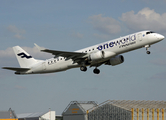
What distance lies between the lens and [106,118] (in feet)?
217

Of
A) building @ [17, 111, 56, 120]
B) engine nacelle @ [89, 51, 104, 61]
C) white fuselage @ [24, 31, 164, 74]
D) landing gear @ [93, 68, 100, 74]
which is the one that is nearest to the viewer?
white fuselage @ [24, 31, 164, 74]

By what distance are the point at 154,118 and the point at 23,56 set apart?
2720 centimetres

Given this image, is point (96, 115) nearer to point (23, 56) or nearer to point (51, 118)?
point (23, 56)

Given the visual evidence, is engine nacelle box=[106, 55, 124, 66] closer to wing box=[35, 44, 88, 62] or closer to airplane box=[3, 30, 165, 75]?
airplane box=[3, 30, 165, 75]

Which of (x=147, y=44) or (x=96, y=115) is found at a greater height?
(x=147, y=44)

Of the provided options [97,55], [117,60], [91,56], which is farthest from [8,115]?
[97,55]

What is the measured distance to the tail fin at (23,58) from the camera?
64625 mm

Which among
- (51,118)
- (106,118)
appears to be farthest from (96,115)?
(51,118)

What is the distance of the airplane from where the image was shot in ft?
175

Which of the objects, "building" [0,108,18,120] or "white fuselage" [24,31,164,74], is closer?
"white fuselage" [24,31,164,74]

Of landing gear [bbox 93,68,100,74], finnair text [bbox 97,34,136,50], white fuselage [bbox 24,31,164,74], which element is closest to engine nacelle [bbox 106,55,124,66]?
landing gear [bbox 93,68,100,74]

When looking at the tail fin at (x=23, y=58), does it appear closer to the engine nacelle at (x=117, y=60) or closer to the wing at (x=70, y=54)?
the wing at (x=70, y=54)

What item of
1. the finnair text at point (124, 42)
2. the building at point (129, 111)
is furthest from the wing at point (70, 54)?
the building at point (129, 111)

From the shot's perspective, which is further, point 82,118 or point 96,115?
point 82,118
